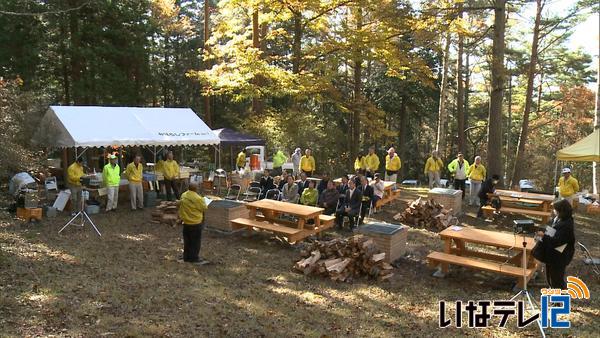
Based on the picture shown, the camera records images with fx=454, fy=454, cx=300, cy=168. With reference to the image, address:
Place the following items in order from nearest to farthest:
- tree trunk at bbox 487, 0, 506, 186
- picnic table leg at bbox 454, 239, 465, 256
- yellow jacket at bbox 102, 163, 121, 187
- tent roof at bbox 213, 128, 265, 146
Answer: picnic table leg at bbox 454, 239, 465, 256
yellow jacket at bbox 102, 163, 121, 187
tree trunk at bbox 487, 0, 506, 186
tent roof at bbox 213, 128, 265, 146

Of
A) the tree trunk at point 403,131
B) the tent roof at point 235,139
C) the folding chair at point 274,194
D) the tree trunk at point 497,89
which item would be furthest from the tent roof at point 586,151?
the tree trunk at point 403,131

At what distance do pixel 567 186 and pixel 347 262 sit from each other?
23.3ft

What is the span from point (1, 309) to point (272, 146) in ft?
49.7

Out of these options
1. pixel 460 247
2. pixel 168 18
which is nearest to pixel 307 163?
pixel 460 247

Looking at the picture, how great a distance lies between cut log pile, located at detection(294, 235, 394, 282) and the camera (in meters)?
7.58

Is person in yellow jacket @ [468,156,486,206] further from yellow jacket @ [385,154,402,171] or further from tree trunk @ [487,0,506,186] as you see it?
yellow jacket @ [385,154,402,171]

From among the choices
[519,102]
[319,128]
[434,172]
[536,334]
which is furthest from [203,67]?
[536,334]

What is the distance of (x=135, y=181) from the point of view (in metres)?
12.5

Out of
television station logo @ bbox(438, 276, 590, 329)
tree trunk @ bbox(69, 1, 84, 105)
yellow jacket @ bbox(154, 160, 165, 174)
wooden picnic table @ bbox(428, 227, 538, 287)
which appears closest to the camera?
television station logo @ bbox(438, 276, 590, 329)

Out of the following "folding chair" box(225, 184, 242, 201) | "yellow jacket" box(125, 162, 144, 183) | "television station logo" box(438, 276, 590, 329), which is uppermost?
"yellow jacket" box(125, 162, 144, 183)

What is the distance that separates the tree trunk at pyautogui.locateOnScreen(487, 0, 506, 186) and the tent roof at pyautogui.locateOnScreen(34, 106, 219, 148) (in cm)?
890

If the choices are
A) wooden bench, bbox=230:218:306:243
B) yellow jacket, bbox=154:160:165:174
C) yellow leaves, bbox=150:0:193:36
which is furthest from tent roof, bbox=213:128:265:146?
yellow leaves, bbox=150:0:193:36

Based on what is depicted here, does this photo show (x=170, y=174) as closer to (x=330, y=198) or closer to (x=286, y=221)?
(x=286, y=221)

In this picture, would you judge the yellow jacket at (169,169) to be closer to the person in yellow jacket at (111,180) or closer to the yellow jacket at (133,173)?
the yellow jacket at (133,173)
